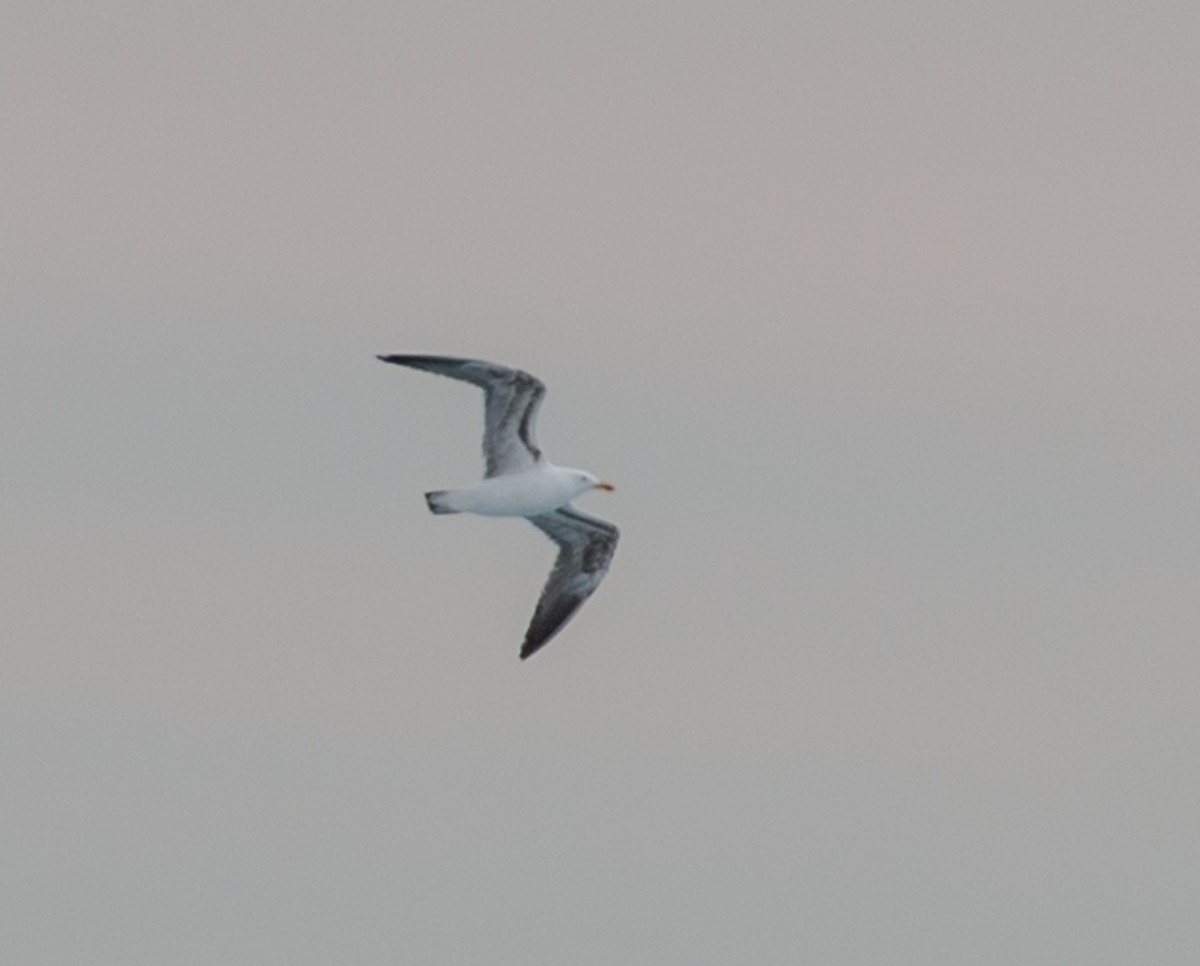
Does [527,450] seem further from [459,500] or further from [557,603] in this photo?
[557,603]

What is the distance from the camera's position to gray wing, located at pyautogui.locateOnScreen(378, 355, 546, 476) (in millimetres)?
74500

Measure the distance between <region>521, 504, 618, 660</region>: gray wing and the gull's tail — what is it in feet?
21.9

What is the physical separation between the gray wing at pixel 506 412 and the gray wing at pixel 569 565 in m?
6.01

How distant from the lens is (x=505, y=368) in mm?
74438

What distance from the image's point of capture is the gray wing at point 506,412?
2933 inches

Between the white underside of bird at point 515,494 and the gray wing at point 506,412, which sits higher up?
the gray wing at point 506,412

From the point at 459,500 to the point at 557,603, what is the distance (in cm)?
890

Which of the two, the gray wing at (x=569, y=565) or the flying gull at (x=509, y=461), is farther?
the gray wing at (x=569, y=565)

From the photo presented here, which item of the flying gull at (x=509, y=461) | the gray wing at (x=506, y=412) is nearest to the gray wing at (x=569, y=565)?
the flying gull at (x=509, y=461)

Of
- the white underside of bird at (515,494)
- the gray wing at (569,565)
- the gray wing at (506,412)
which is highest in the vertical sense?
the gray wing at (506,412)

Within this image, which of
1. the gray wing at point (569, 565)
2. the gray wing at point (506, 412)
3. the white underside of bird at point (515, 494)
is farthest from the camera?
the gray wing at point (569, 565)

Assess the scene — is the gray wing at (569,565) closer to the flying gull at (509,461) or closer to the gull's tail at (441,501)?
the flying gull at (509,461)

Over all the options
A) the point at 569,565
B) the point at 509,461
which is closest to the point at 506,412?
the point at 509,461

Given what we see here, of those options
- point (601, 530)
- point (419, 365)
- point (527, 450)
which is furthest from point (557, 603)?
point (419, 365)
